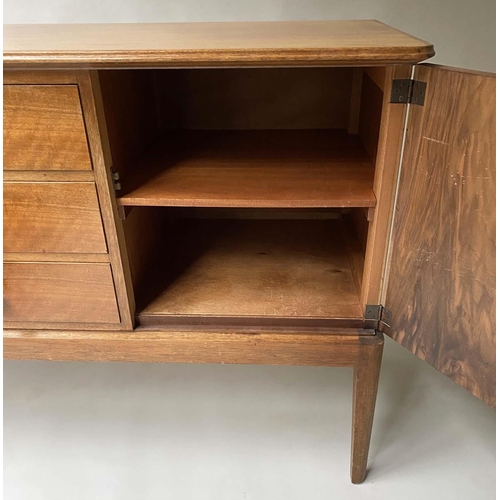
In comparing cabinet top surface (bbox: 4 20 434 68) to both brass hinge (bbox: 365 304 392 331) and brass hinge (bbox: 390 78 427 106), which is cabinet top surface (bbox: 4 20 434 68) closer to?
brass hinge (bbox: 390 78 427 106)

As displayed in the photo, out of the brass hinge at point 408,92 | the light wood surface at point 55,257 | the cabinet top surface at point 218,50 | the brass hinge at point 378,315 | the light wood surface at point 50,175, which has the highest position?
the cabinet top surface at point 218,50

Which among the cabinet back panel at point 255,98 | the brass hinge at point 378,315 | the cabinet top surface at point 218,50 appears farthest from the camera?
the cabinet back panel at point 255,98

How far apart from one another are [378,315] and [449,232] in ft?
0.73

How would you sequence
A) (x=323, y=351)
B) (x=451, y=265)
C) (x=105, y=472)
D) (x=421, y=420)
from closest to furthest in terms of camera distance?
1. (x=451, y=265)
2. (x=323, y=351)
3. (x=105, y=472)
4. (x=421, y=420)

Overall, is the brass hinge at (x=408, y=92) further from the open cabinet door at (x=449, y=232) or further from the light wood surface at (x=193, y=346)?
the light wood surface at (x=193, y=346)

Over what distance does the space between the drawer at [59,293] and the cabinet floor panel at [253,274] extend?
88 millimetres

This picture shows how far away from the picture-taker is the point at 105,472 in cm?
108

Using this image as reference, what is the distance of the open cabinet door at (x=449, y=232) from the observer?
64 centimetres

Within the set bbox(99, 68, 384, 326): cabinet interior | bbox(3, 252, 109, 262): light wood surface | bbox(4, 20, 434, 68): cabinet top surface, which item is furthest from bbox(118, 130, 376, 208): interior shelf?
bbox(4, 20, 434, 68): cabinet top surface

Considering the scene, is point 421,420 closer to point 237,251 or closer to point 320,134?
point 237,251

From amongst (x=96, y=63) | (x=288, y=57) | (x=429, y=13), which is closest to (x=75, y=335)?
(x=96, y=63)

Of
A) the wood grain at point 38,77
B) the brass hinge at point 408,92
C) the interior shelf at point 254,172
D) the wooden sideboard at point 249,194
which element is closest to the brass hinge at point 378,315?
the wooden sideboard at point 249,194

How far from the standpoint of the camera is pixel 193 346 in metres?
0.91

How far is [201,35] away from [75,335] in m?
0.57
